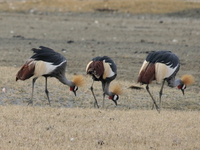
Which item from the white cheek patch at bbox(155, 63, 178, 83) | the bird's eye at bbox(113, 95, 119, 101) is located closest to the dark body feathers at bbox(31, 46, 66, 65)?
the bird's eye at bbox(113, 95, 119, 101)

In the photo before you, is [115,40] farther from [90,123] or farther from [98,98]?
[90,123]

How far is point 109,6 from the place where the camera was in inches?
1371

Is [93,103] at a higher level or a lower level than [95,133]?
lower

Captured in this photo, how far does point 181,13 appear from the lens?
31.5 meters

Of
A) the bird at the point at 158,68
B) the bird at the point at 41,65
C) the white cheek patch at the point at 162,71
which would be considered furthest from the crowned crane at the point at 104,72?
the white cheek patch at the point at 162,71

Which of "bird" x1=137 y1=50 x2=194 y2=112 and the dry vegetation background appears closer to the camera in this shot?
the dry vegetation background

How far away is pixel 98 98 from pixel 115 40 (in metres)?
10.7

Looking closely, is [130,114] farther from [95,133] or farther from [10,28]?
[10,28]

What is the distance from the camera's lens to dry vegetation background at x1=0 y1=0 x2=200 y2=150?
629 centimetres

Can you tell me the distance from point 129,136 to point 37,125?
1.41m

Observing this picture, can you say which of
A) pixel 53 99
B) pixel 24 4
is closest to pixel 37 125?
pixel 53 99

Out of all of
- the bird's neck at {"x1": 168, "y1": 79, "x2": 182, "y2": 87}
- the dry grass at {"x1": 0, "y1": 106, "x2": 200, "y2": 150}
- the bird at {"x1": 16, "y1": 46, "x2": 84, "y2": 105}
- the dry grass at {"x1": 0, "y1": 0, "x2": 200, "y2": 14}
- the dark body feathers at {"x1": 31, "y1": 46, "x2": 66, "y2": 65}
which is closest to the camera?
the dry grass at {"x1": 0, "y1": 106, "x2": 200, "y2": 150}

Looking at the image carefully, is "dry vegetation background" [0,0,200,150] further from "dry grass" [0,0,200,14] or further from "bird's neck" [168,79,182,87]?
"dry grass" [0,0,200,14]

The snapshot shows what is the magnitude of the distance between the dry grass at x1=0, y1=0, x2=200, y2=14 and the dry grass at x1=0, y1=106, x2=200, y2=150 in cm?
2530
